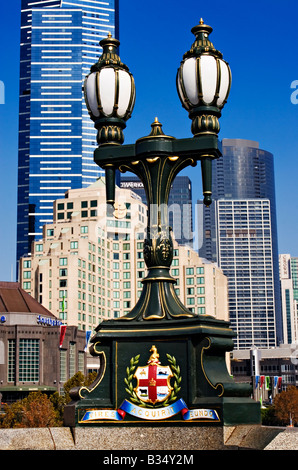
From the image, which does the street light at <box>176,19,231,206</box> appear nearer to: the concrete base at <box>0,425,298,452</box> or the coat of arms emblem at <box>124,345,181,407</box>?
the coat of arms emblem at <box>124,345,181,407</box>

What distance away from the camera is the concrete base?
1104cm

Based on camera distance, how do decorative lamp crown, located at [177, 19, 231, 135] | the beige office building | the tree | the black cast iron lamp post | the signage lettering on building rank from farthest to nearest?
the beige office building, the signage lettering on building, the tree, decorative lamp crown, located at [177, 19, 231, 135], the black cast iron lamp post

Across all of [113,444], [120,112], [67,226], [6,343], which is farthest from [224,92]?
[67,226]

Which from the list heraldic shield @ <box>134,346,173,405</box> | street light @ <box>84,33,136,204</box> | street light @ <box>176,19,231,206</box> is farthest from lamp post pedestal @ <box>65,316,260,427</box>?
street light @ <box>84,33,136,204</box>

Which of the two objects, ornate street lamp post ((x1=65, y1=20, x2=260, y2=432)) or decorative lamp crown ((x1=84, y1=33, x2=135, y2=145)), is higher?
decorative lamp crown ((x1=84, y1=33, x2=135, y2=145))

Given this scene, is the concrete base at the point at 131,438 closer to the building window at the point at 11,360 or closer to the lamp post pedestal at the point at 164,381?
the lamp post pedestal at the point at 164,381

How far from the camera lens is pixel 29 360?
87500mm

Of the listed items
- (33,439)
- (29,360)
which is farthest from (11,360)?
(33,439)

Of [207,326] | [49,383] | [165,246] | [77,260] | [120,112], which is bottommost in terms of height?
[49,383]

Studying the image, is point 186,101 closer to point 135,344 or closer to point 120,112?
point 120,112

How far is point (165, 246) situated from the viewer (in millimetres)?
13156

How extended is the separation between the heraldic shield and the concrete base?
510 mm
